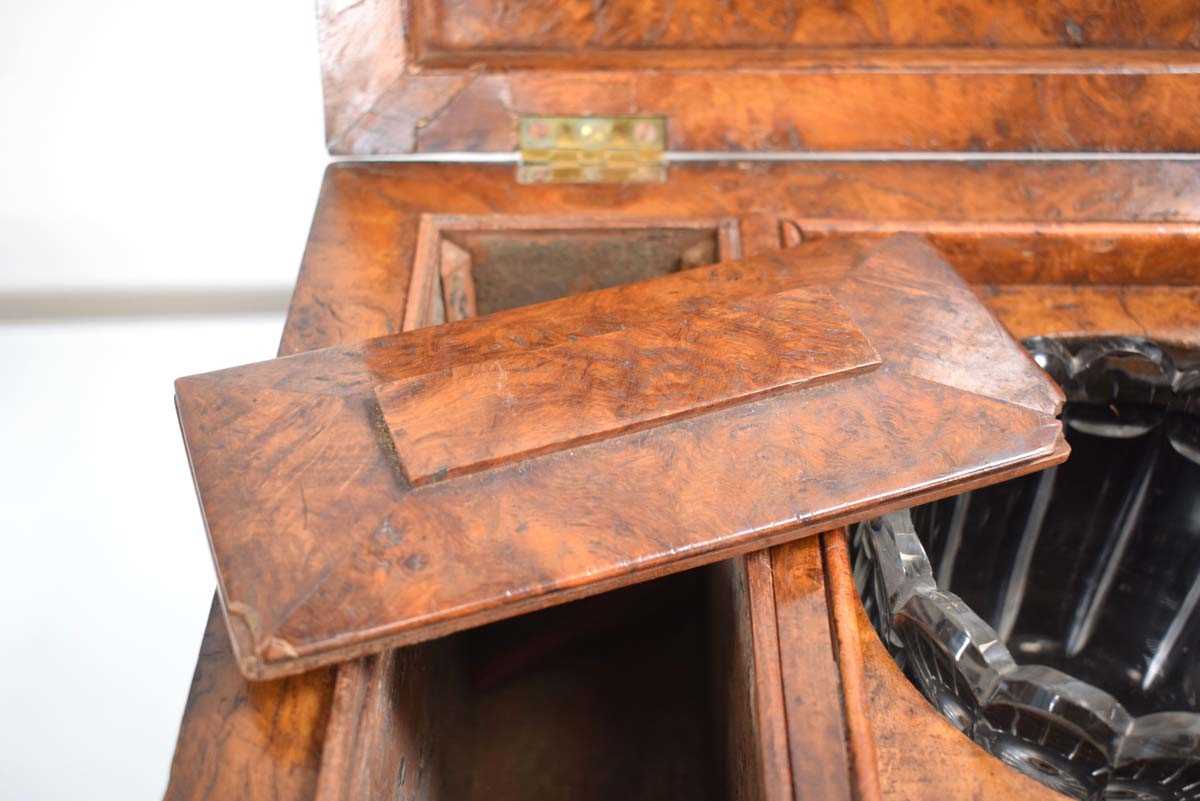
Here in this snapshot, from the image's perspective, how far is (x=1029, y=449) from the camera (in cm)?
80

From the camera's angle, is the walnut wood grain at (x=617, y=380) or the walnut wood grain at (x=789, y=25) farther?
the walnut wood grain at (x=789, y=25)

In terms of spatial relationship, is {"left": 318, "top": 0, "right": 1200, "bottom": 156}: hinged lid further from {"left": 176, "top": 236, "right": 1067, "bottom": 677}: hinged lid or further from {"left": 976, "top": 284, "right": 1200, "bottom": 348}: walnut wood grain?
{"left": 176, "top": 236, "right": 1067, "bottom": 677}: hinged lid

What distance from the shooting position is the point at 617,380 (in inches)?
31.9

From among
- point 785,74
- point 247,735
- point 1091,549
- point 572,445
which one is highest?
point 785,74

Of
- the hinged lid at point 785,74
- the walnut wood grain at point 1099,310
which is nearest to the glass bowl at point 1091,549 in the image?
the walnut wood grain at point 1099,310

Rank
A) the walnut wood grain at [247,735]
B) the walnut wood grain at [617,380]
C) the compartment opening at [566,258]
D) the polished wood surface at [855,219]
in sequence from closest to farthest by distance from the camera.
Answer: the walnut wood grain at [247,735] → the walnut wood grain at [617,380] → the polished wood surface at [855,219] → the compartment opening at [566,258]

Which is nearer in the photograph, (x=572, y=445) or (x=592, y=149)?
(x=572, y=445)

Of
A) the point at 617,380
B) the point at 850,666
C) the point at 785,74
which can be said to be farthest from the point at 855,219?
the point at 850,666

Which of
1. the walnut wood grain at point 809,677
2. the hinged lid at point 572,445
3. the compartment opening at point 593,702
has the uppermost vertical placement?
the hinged lid at point 572,445

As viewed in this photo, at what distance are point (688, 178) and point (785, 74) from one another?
139 mm

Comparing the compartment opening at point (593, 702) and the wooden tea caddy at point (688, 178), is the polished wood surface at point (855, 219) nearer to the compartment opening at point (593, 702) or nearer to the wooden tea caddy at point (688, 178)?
the wooden tea caddy at point (688, 178)

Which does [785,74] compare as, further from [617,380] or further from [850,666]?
[850,666]

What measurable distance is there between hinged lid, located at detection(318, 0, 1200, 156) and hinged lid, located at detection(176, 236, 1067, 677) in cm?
30

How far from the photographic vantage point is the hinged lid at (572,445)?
694 millimetres
